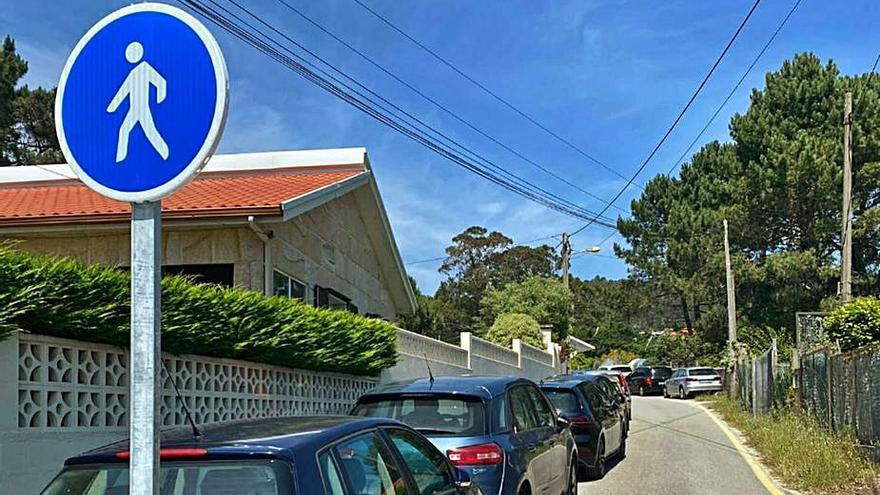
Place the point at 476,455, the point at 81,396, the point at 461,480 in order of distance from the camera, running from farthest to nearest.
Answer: the point at 81,396
the point at 476,455
the point at 461,480

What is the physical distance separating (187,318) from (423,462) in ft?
14.0

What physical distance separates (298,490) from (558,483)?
5987 mm

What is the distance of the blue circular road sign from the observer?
3006mm

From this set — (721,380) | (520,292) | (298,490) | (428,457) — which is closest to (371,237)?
(428,457)

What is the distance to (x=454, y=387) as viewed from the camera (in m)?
8.35

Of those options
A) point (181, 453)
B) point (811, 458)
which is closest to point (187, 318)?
point (181, 453)

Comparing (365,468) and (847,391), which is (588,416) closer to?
(847,391)

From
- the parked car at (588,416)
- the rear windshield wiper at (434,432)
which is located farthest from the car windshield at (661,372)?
the rear windshield wiper at (434,432)

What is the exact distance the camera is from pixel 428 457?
581cm

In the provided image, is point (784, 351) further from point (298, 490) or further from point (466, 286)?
point (466, 286)

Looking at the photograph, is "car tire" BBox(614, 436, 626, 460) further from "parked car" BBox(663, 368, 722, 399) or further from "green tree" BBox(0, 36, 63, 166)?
"green tree" BBox(0, 36, 63, 166)

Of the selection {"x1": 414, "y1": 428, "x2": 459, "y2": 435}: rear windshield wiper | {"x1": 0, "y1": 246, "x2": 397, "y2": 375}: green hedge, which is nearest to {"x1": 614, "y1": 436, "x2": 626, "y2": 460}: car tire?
{"x1": 0, "y1": 246, "x2": 397, "y2": 375}: green hedge

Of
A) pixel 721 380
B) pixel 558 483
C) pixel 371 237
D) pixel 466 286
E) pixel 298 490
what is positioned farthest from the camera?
pixel 466 286

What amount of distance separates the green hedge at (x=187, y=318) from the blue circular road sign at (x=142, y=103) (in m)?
4.26
